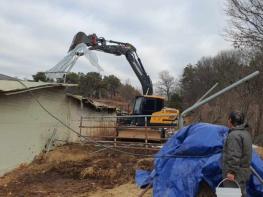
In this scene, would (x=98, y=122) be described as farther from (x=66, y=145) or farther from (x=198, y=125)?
(x=198, y=125)

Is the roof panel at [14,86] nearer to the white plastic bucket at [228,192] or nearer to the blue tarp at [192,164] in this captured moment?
the blue tarp at [192,164]

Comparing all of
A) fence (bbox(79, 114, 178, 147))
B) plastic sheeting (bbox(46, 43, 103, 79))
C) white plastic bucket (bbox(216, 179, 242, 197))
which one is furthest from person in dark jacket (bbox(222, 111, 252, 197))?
plastic sheeting (bbox(46, 43, 103, 79))

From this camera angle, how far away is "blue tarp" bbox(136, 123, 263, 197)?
756cm

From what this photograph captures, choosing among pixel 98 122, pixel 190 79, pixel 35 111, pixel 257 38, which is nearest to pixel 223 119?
pixel 257 38

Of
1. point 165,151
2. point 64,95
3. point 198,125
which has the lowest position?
point 165,151

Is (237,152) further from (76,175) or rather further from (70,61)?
(70,61)

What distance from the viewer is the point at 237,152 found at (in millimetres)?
6320

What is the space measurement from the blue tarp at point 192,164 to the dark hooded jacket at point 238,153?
935 mm

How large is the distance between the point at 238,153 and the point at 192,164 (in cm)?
172

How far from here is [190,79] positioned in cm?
6800

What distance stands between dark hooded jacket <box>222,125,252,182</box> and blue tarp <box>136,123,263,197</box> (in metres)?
0.93

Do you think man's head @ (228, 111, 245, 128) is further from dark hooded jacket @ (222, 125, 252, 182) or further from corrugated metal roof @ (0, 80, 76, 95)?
corrugated metal roof @ (0, 80, 76, 95)

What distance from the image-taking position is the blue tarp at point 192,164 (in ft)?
24.8

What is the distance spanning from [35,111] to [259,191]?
35.0ft
